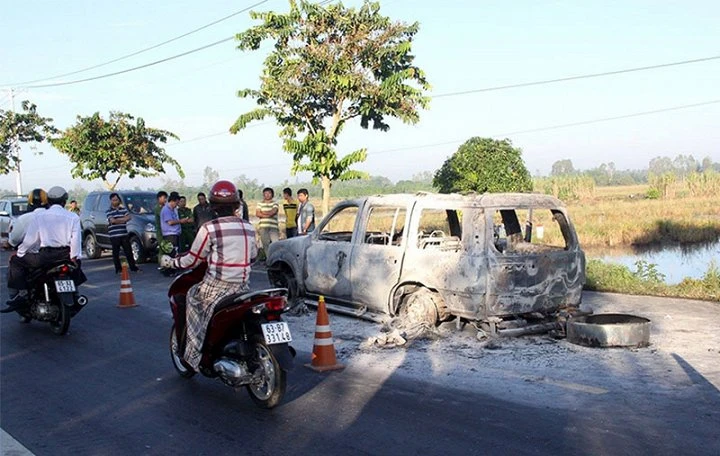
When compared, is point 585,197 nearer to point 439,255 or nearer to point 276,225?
point 276,225

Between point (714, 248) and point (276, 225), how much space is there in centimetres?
1639

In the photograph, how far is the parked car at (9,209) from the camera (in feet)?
89.8

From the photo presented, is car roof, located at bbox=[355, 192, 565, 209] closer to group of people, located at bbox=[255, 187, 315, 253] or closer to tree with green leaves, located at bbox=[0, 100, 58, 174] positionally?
group of people, located at bbox=[255, 187, 315, 253]

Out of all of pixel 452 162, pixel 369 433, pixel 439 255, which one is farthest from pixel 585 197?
pixel 369 433

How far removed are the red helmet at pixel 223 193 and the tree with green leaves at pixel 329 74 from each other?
1376 centimetres

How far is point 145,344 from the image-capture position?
9.26 m

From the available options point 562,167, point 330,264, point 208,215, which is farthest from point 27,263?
point 562,167

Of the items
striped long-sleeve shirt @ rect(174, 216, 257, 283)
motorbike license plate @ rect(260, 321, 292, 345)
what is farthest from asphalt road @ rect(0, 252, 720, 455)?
striped long-sleeve shirt @ rect(174, 216, 257, 283)

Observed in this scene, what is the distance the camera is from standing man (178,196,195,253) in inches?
673

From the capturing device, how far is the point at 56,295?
9922mm

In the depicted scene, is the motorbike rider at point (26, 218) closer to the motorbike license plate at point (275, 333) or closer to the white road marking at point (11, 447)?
the white road marking at point (11, 447)

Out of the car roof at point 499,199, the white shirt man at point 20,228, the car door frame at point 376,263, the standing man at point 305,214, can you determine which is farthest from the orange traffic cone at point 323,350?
the standing man at point 305,214

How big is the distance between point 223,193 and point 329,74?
14.1m

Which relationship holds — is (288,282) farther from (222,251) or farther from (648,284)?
(648,284)
